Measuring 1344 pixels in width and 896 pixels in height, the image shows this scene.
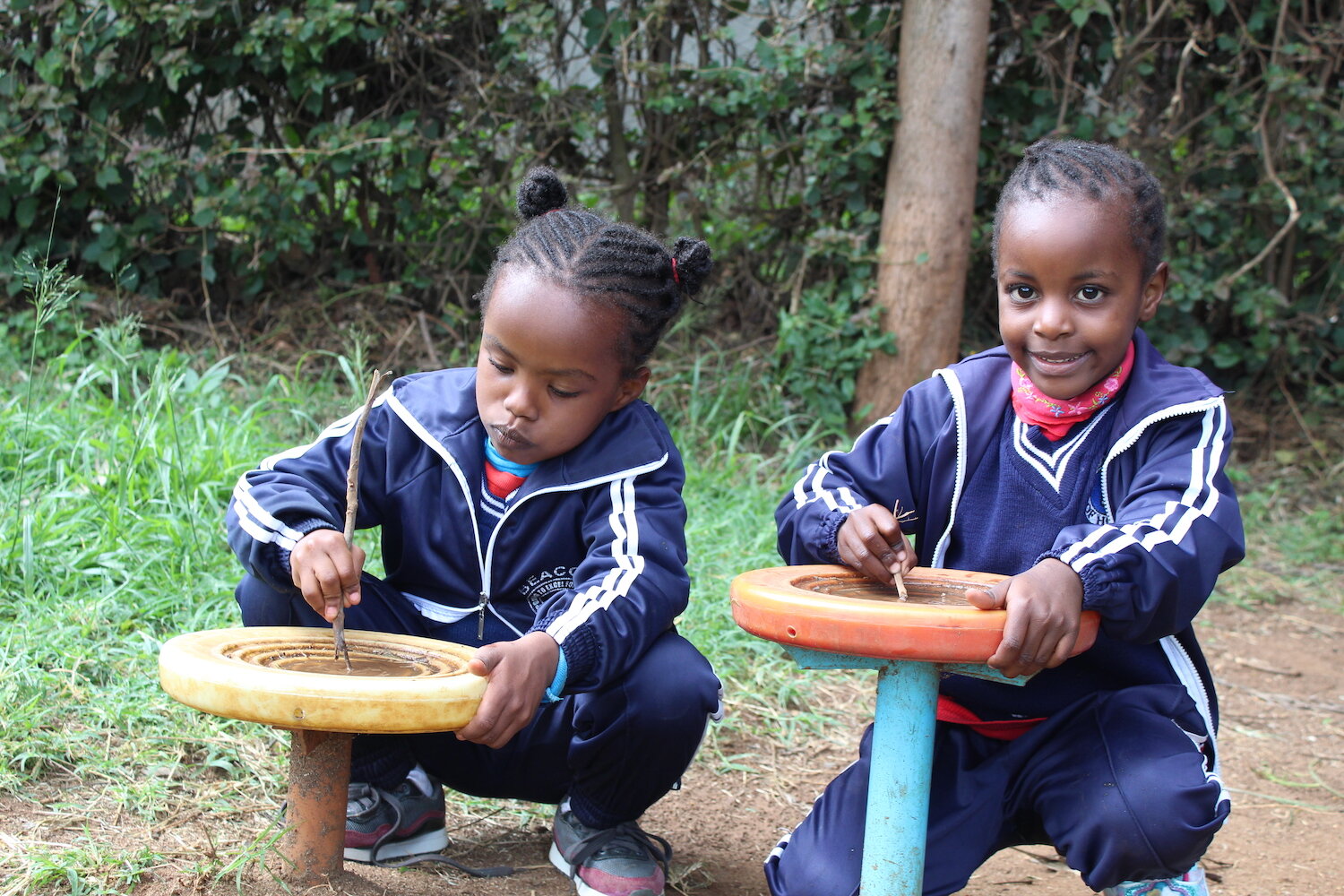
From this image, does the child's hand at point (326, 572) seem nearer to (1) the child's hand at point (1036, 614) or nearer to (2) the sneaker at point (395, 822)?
(2) the sneaker at point (395, 822)

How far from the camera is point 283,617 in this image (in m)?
2.22

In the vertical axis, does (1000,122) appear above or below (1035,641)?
above

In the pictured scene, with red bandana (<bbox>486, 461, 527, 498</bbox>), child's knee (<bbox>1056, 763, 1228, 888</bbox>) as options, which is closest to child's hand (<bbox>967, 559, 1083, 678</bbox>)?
child's knee (<bbox>1056, 763, 1228, 888</bbox>)

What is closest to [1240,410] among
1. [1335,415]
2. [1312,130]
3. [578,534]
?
[1335,415]

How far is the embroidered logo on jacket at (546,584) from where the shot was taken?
7.73 ft

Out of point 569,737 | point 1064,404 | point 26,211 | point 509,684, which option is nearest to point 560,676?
point 509,684

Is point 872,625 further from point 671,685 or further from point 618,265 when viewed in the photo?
point 618,265

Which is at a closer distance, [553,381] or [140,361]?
[553,381]

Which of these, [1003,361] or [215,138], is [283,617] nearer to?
[1003,361]

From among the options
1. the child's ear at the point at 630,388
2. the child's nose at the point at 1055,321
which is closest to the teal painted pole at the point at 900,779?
the child's nose at the point at 1055,321

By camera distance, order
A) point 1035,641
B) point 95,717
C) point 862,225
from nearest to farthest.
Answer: point 1035,641 → point 95,717 → point 862,225

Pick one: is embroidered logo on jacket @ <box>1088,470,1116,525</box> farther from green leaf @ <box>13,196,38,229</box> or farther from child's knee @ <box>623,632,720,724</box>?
green leaf @ <box>13,196,38,229</box>

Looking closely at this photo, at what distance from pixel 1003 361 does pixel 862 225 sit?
3.02m

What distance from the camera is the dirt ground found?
7.41 feet
